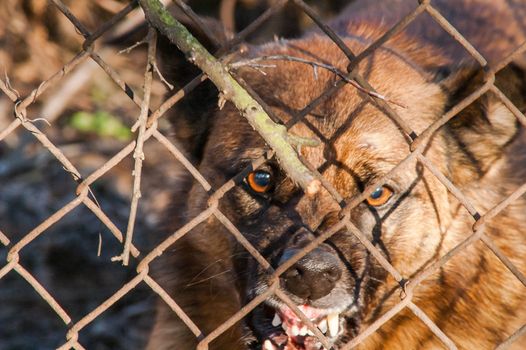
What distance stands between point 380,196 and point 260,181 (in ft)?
1.55

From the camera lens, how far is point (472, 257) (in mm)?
3729

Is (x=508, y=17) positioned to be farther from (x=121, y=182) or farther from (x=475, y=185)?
(x=121, y=182)

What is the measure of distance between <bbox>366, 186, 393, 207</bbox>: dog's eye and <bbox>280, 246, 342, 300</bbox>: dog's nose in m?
0.47

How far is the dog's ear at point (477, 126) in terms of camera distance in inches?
131

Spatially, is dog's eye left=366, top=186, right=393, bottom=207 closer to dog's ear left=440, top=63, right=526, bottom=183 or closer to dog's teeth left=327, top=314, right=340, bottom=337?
dog's ear left=440, top=63, right=526, bottom=183

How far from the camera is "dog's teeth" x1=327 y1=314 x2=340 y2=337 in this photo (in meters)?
3.26

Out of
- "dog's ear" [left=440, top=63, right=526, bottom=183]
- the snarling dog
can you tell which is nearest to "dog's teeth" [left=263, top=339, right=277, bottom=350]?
the snarling dog

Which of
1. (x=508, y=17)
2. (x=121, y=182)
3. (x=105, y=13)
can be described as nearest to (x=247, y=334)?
(x=508, y=17)

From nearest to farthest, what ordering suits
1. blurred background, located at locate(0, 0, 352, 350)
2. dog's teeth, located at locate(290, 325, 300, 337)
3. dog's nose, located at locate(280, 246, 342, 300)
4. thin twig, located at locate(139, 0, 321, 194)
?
1. thin twig, located at locate(139, 0, 321, 194)
2. dog's nose, located at locate(280, 246, 342, 300)
3. dog's teeth, located at locate(290, 325, 300, 337)
4. blurred background, located at locate(0, 0, 352, 350)

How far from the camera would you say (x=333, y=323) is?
329 cm

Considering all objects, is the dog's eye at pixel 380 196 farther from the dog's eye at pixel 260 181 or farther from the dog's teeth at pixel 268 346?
the dog's teeth at pixel 268 346

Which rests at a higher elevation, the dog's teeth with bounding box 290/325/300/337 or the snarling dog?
the snarling dog

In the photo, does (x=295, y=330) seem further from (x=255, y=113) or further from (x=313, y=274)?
(x=255, y=113)

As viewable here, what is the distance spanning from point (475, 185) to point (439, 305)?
52 centimetres
